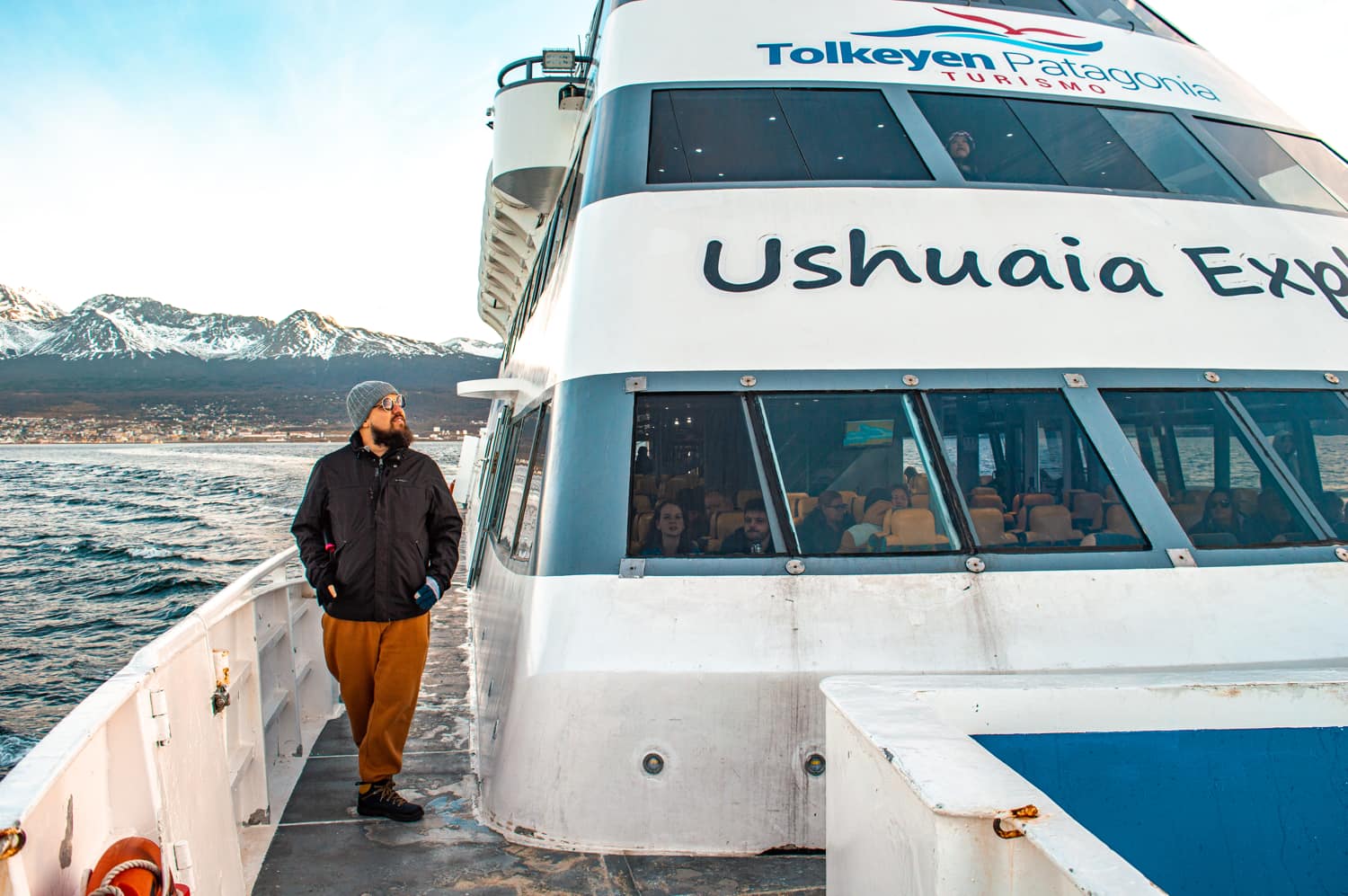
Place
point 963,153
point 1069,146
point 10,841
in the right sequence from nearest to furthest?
point 10,841, point 963,153, point 1069,146

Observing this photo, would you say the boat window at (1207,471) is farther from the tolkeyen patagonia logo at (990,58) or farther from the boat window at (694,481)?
the tolkeyen patagonia logo at (990,58)

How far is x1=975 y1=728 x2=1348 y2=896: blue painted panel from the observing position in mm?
2549

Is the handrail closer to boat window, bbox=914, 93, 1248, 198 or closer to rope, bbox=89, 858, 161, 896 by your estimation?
boat window, bbox=914, 93, 1248, 198

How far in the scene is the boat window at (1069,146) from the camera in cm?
470

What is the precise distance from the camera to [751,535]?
12.3ft

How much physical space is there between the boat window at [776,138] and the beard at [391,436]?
1.63 m

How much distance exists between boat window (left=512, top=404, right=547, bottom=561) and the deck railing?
47.9 inches

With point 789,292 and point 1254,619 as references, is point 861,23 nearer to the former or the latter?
point 789,292

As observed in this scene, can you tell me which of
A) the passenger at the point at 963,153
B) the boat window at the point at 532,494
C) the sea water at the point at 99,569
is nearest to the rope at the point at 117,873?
the boat window at the point at 532,494

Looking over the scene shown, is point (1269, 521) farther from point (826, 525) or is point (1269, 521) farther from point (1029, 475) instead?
Result: point (826, 525)

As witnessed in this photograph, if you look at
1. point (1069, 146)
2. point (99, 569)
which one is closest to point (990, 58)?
point (1069, 146)

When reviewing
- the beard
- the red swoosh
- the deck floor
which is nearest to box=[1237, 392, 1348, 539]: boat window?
the red swoosh

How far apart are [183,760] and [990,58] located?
4890mm

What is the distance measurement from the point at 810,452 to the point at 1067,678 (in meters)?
1.45
